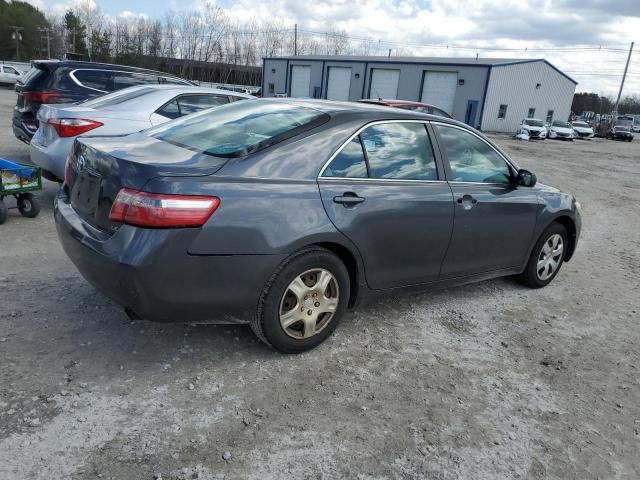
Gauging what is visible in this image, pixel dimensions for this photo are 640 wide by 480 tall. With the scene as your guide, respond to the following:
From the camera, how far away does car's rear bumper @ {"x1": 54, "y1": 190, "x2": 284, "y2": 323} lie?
9.27 ft

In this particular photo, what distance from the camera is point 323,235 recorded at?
3.29m

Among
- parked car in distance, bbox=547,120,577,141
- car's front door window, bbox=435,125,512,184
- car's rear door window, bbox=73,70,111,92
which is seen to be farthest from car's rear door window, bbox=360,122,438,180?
parked car in distance, bbox=547,120,577,141

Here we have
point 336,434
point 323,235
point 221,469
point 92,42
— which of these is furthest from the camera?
point 92,42

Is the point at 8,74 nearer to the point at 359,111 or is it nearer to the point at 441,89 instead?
the point at 441,89

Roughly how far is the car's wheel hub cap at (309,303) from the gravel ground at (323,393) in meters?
0.22

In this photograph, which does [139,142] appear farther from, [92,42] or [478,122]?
[92,42]

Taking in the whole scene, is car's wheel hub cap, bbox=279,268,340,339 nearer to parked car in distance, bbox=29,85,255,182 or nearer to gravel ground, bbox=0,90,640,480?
gravel ground, bbox=0,90,640,480

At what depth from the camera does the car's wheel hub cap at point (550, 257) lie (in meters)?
5.15

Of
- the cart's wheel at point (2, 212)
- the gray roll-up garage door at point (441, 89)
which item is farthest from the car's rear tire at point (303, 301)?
the gray roll-up garage door at point (441, 89)

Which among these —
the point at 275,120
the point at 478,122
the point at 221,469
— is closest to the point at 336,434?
the point at 221,469

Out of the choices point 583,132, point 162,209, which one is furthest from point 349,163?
point 583,132

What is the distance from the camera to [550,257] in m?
5.25

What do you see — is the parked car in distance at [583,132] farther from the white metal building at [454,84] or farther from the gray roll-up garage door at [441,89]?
the gray roll-up garage door at [441,89]

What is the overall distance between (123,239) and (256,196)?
760mm
